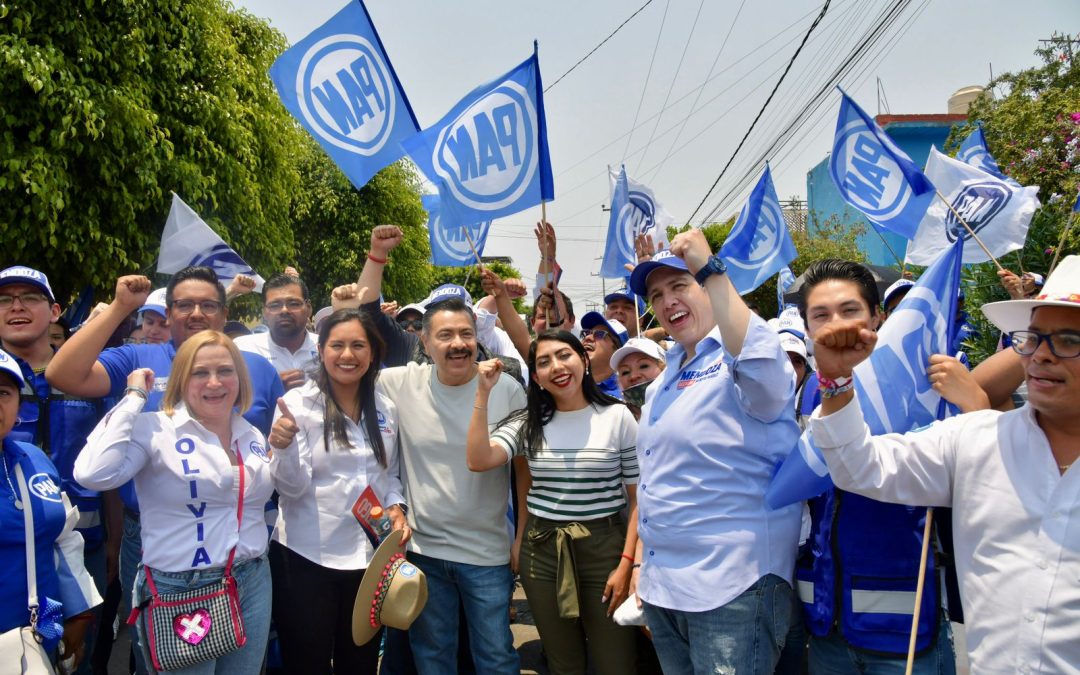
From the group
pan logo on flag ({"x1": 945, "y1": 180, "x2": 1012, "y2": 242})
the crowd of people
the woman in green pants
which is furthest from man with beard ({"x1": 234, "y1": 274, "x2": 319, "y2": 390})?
pan logo on flag ({"x1": 945, "y1": 180, "x2": 1012, "y2": 242})

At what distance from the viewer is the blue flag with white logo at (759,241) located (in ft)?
19.9

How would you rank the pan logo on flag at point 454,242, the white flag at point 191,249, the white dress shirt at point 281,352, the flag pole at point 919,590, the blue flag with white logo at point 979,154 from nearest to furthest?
1. the flag pole at point 919,590
2. the white dress shirt at point 281,352
3. the white flag at point 191,249
4. the pan logo on flag at point 454,242
5. the blue flag with white logo at point 979,154

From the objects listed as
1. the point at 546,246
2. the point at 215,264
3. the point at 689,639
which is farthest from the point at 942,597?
the point at 215,264

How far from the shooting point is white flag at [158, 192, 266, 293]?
4.52 m

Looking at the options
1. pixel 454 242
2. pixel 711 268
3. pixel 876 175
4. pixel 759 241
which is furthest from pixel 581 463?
pixel 759 241

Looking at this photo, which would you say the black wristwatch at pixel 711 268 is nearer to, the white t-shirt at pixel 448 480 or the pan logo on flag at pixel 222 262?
the white t-shirt at pixel 448 480

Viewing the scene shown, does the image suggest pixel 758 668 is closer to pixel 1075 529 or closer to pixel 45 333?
pixel 1075 529

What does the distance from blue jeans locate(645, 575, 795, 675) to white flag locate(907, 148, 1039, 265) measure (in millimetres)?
3487

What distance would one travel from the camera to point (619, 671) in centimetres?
316

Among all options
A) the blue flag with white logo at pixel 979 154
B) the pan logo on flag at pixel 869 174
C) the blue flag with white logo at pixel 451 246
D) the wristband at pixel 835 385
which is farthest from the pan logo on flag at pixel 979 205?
the wristband at pixel 835 385

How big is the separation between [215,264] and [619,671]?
11.3 feet

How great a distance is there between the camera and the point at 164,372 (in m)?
3.36

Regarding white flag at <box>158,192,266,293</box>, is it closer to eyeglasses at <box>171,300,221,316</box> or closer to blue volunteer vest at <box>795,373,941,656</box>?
eyeglasses at <box>171,300,221,316</box>

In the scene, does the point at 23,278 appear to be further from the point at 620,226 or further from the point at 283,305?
the point at 620,226
